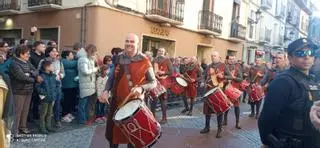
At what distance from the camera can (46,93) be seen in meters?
6.51

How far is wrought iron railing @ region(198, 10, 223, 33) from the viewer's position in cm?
1913

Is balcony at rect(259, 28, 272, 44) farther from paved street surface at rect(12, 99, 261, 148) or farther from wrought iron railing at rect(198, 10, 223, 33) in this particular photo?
paved street surface at rect(12, 99, 261, 148)

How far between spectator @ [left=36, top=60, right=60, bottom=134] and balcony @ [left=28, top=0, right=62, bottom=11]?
280 inches

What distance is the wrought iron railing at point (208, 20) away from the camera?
753 inches

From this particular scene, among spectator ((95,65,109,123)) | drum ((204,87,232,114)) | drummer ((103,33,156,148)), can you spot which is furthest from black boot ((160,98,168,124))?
drummer ((103,33,156,148))

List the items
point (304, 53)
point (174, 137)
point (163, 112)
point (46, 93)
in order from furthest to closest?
point (163, 112)
point (174, 137)
point (46, 93)
point (304, 53)

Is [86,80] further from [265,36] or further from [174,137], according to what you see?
[265,36]

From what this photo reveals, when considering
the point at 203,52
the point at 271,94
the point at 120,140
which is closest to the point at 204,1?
the point at 203,52

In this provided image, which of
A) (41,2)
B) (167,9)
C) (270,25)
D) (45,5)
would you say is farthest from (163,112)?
(270,25)

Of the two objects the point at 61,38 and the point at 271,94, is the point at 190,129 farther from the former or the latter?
the point at 61,38

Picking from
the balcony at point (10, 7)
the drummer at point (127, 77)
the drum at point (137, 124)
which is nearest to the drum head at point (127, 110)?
the drum at point (137, 124)

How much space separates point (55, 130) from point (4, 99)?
142 inches

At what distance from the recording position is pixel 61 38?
13.3 m

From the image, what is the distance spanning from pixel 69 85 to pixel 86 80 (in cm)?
49
